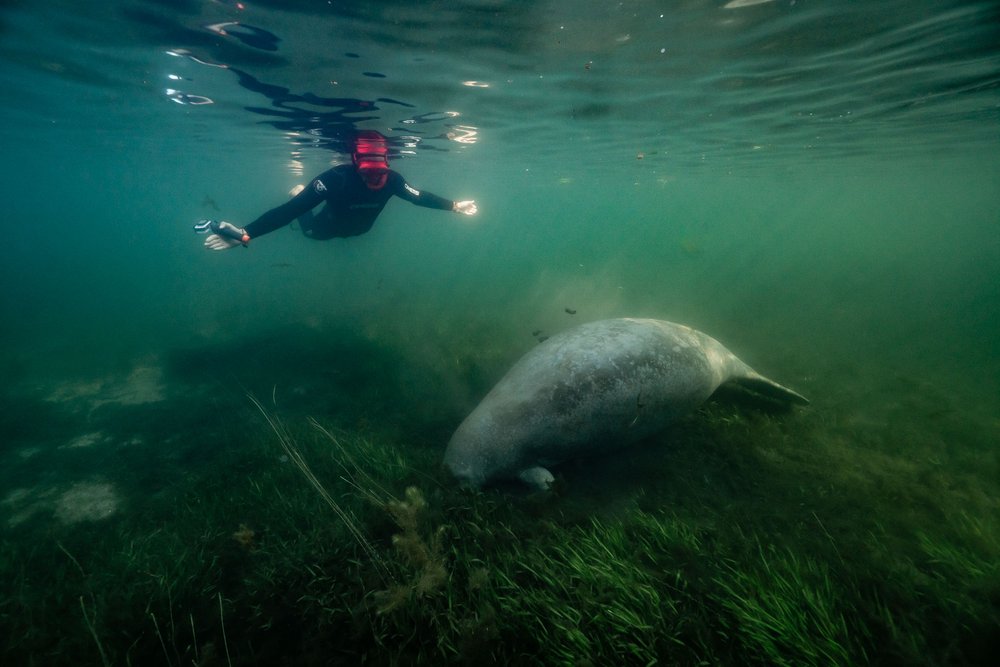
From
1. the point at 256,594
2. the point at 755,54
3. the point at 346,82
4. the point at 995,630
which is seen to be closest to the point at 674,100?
the point at 755,54

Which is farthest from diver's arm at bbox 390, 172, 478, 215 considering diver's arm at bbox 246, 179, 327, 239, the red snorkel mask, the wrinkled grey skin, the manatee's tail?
the manatee's tail

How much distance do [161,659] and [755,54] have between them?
12.9m

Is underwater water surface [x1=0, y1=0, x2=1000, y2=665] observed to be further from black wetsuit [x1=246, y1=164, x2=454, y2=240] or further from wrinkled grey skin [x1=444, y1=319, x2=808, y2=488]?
black wetsuit [x1=246, y1=164, x2=454, y2=240]

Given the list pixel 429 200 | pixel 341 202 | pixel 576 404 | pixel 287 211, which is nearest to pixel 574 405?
pixel 576 404

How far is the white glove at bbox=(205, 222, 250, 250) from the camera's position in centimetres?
595

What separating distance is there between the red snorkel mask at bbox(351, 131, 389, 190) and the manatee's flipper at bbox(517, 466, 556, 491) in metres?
6.47

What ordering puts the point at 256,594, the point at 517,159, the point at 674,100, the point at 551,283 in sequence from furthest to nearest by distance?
the point at 551,283
the point at 517,159
the point at 674,100
the point at 256,594

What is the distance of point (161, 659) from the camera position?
308 cm

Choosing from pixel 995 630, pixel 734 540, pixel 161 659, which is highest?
pixel 995 630

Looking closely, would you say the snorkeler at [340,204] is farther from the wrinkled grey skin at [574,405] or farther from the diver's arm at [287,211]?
the wrinkled grey skin at [574,405]

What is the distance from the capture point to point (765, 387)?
652 centimetres

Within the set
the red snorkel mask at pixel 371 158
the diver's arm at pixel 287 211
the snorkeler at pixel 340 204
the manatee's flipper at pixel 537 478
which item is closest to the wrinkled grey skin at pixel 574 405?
the manatee's flipper at pixel 537 478

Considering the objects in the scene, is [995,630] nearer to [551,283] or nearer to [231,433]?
[231,433]

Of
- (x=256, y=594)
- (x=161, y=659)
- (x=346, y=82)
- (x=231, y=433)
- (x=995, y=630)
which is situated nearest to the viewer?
(x=995, y=630)
